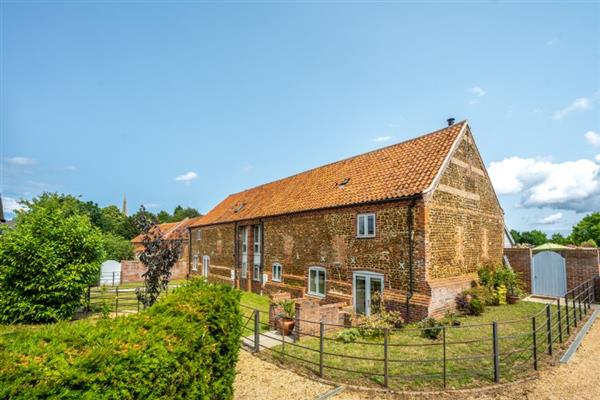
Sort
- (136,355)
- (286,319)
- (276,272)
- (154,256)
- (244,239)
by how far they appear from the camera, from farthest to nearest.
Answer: (244,239), (276,272), (286,319), (154,256), (136,355)

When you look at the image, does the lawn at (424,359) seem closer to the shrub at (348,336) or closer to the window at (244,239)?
the shrub at (348,336)

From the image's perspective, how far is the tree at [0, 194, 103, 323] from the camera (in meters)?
12.4

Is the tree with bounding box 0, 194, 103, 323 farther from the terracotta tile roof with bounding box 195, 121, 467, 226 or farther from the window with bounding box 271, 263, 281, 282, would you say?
the terracotta tile roof with bounding box 195, 121, 467, 226

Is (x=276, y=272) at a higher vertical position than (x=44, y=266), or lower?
lower

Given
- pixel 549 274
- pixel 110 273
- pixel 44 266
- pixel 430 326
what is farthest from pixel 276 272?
pixel 110 273

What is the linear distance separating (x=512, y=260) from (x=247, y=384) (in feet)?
59.2

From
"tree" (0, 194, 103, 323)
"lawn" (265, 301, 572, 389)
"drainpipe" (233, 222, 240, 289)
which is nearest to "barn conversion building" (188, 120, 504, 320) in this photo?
"drainpipe" (233, 222, 240, 289)

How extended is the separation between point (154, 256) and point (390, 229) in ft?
29.8

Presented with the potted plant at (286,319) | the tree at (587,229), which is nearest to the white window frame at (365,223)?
the potted plant at (286,319)

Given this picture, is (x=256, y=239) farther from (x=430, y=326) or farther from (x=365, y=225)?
(x=430, y=326)

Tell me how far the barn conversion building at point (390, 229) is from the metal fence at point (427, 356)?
2.14m

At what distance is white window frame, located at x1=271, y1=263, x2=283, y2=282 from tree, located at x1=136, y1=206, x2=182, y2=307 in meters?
9.04

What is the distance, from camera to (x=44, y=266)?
12523 millimetres

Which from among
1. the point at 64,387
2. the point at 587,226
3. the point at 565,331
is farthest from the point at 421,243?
the point at 587,226
